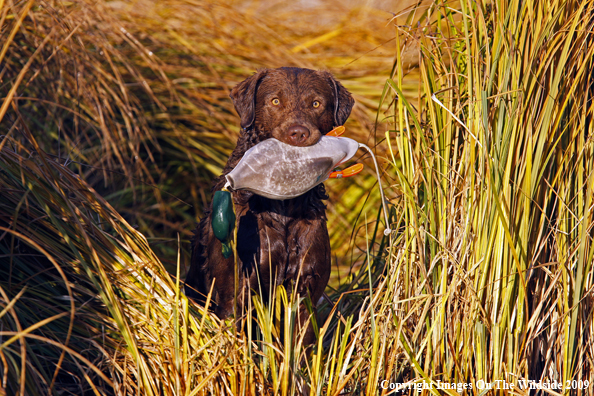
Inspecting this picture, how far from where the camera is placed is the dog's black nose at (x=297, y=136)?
282 centimetres

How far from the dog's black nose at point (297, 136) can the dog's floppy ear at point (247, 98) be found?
398mm

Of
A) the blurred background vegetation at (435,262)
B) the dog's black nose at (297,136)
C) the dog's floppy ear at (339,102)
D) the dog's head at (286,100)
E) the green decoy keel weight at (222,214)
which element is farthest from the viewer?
the dog's floppy ear at (339,102)

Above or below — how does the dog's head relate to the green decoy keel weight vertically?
above

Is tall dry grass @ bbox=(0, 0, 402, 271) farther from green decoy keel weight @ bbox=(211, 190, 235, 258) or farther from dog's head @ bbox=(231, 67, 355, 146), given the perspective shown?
green decoy keel weight @ bbox=(211, 190, 235, 258)

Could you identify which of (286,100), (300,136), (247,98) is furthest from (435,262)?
(247,98)

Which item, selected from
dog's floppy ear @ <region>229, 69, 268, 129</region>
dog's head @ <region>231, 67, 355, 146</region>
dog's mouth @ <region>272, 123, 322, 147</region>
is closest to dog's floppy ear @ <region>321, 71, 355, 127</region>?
dog's head @ <region>231, 67, 355, 146</region>

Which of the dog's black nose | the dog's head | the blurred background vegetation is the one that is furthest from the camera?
the dog's head

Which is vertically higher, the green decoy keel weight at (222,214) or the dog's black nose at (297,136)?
the dog's black nose at (297,136)

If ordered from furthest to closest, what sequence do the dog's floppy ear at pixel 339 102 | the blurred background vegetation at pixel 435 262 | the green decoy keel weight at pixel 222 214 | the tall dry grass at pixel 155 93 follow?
the tall dry grass at pixel 155 93 → the dog's floppy ear at pixel 339 102 → the green decoy keel weight at pixel 222 214 → the blurred background vegetation at pixel 435 262

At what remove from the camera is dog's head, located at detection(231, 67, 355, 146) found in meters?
3.11

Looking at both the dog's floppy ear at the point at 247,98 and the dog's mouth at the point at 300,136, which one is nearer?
the dog's mouth at the point at 300,136

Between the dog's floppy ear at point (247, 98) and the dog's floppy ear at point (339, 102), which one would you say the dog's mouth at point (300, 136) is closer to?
the dog's floppy ear at point (247, 98)

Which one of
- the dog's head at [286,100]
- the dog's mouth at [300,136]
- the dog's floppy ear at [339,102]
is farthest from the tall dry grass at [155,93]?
the dog's mouth at [300,136]

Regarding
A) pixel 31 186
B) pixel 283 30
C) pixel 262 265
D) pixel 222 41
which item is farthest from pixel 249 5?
pixel 31 186
